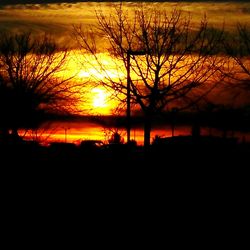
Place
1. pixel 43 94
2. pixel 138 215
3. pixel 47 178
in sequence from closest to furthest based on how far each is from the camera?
pixel 138 215 < pixel 47 178 < pixel 43 94

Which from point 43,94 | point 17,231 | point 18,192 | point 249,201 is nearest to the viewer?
point 17,231

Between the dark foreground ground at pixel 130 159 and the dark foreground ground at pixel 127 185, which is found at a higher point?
the dark foreground ground at pixel 130 159

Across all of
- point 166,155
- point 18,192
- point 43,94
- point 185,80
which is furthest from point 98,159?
point 43,94

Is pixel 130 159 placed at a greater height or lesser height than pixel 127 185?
greater

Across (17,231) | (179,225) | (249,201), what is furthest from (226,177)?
(17,231)

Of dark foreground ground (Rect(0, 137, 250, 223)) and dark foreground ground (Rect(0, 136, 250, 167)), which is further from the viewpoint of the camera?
dark foreground ground (Rect(0, 136, 250, 167))

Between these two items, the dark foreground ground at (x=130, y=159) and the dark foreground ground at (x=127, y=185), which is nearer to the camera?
the dark foreground ground at (x=127, y=185)

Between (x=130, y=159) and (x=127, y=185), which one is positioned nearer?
(x=127, y=185)

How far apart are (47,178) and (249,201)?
7.42 metres

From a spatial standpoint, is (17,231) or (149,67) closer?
(17,231)

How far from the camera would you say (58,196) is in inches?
690

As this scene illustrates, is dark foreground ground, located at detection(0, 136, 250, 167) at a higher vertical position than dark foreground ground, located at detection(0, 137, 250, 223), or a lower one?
higher

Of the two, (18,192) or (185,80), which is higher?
(185,80)

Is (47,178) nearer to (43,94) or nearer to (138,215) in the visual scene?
(138,215)
